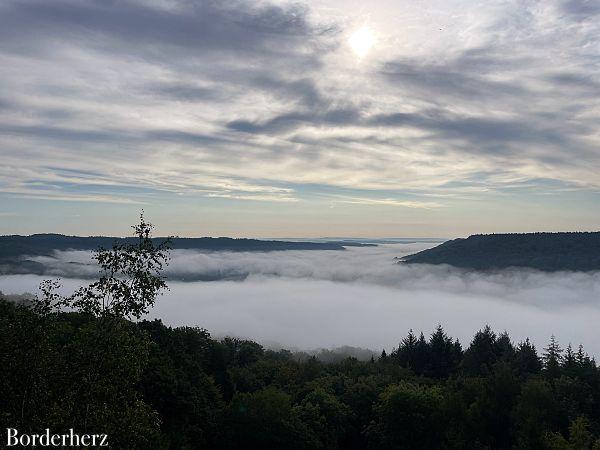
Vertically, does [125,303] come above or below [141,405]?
above

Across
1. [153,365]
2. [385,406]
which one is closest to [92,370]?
[153,365]

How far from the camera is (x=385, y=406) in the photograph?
49.8 m

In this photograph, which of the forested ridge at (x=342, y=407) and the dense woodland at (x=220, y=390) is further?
the forested ridge at (x=342, y=407)

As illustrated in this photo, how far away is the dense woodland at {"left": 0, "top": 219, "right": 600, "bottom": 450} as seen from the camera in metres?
12.4

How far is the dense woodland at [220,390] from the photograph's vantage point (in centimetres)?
1243

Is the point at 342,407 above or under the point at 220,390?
under

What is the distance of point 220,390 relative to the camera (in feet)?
182

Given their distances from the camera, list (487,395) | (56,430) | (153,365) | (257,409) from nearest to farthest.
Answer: (56,430) < (153,365) < (257,409) < (487,395)

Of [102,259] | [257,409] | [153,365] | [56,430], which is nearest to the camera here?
[56,430]

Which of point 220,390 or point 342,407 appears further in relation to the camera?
point 220,390

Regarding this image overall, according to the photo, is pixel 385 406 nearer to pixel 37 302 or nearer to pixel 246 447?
pixel 246 447

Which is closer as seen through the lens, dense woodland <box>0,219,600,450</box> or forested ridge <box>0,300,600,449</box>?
dense woodland <box>0,219,600,450</box>

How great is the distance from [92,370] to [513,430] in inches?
A: 1795

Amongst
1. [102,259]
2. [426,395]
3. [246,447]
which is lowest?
[246,447]
